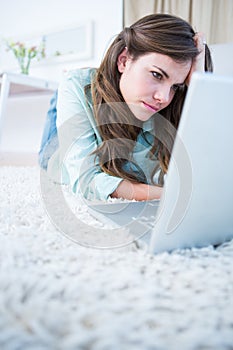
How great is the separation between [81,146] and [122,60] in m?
0.28

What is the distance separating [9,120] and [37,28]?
0.84 metres

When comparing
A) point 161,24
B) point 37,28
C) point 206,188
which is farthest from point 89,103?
point 37,28

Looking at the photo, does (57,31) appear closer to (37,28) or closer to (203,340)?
(37,28)

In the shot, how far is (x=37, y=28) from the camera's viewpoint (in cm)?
280

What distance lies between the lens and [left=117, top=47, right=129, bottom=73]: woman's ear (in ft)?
2.91

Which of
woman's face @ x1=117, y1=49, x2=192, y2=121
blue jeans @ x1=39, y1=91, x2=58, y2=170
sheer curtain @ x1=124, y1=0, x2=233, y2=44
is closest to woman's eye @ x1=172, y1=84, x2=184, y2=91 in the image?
woman's face @ x1=117, y1=49, x2=192, y2=121

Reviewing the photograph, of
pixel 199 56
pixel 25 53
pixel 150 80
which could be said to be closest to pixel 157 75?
pixel 150 80

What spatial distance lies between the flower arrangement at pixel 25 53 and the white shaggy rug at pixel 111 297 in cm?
246

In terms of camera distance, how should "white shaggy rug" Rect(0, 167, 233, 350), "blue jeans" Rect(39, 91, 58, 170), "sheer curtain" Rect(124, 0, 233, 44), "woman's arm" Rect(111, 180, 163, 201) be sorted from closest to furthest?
1. "white shaggy rug" Rect(0, 167, 233, 350)
2. "woman's arm" Rect(111, 180, 163, 201)
3. "blue jeans" Rect(39, 91, 58, 170)
4. "sheer curtain" Rect(124, 0, 233, 44)

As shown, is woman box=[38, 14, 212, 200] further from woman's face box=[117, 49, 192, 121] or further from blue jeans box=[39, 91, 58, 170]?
blue jeans box=[39, 91, 58, 170]

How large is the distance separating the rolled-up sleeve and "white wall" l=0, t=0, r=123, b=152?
1.59m

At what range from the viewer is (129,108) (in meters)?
0.90

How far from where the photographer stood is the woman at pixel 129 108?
750mm

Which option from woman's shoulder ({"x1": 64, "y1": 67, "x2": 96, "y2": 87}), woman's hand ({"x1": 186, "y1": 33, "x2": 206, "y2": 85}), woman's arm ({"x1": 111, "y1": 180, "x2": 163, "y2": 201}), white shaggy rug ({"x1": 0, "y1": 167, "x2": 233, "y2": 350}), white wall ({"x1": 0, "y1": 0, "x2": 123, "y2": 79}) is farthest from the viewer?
white wall ({"x1": 0, "y1": 0, "x2": 123, "y2": 79})
